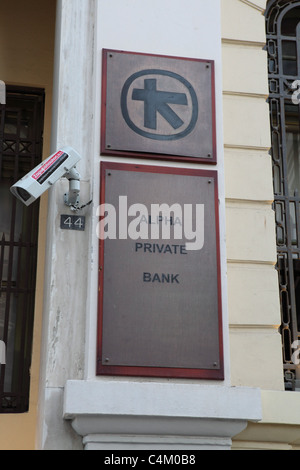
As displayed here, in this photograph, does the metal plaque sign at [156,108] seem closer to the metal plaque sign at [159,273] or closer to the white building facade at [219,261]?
the white building facade at [219,261]

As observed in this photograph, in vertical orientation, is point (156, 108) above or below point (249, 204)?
above

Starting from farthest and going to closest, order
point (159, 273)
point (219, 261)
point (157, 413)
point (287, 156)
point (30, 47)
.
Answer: point (30, 47) < point (287, 156) < point (219, 261) < point (159, 273) < point (157, 413)

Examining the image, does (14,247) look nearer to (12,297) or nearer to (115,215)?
(12,297)

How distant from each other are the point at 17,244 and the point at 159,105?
7.92 ft

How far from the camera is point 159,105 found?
21.9 ft

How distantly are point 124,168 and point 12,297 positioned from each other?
2.37m

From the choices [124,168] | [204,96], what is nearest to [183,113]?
[204,96]

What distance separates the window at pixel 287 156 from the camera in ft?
22.9

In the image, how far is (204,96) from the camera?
6.82 meters

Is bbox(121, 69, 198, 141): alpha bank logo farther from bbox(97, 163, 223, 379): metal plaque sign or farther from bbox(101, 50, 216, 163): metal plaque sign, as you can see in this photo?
bbox(97, 163, 223, 379): metal plaque sign

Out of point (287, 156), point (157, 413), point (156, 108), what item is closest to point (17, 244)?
point (156, 108)

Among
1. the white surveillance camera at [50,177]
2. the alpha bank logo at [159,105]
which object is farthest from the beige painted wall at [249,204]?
the white surveillance camera at [50,177]

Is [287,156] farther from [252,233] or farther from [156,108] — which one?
[156,108]

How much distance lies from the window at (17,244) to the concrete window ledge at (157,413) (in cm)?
215
